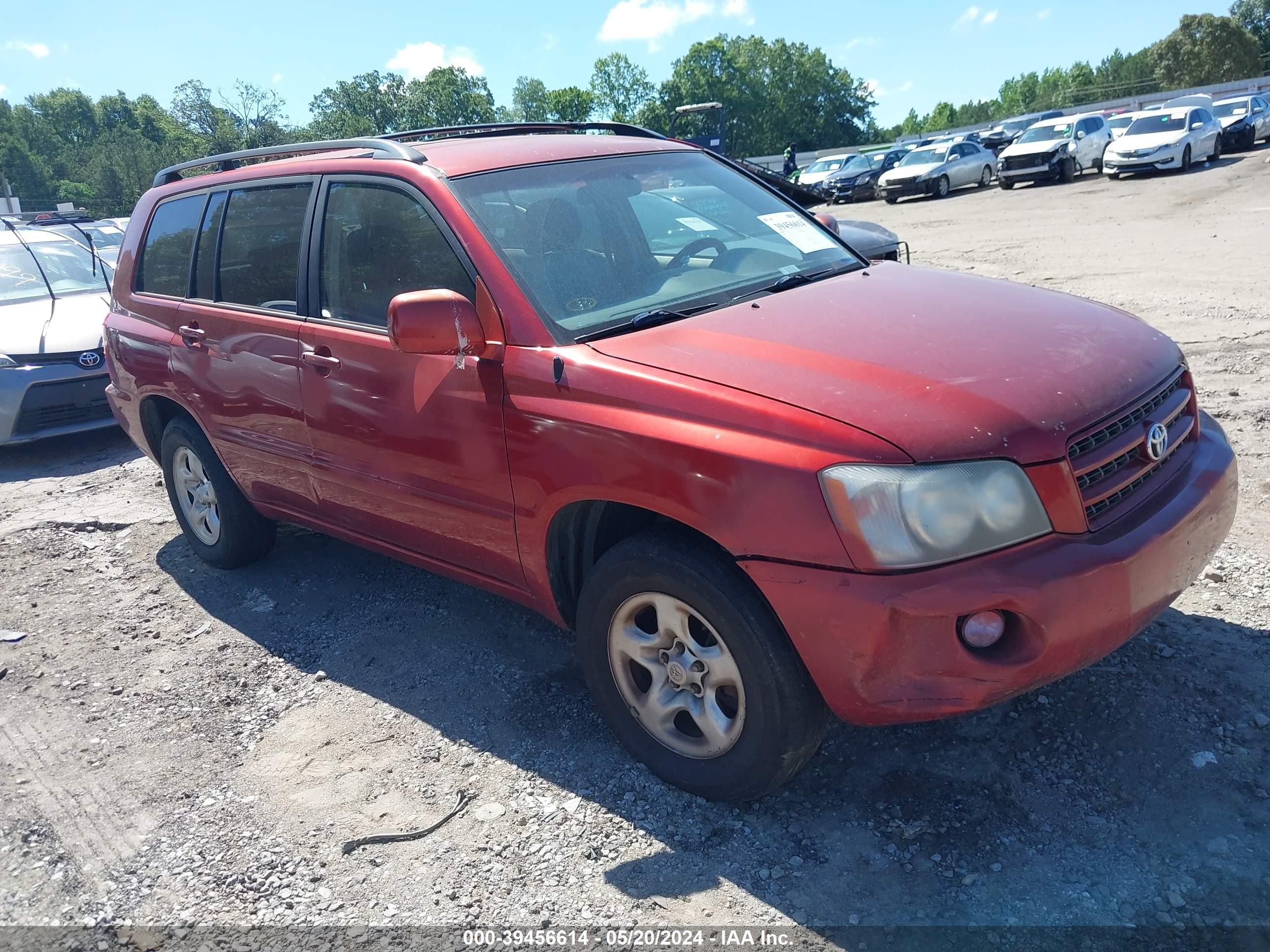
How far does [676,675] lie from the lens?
2830 mm

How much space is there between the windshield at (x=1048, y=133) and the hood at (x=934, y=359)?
26.1m

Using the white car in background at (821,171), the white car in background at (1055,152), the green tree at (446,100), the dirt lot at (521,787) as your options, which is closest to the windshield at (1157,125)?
the white car in background at (1055,152)

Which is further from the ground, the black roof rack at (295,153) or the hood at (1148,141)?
the black roof rack at (295,153)

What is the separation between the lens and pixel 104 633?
178 inches

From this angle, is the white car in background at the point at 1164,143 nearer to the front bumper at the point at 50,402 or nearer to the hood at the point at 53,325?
the hood at the point at 53,325

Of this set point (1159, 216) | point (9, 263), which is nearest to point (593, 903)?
point (9, 263)

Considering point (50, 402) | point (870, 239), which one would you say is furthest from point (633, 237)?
point (50, 402)

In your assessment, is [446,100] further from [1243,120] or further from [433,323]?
[433,323]

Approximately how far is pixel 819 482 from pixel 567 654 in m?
1.80

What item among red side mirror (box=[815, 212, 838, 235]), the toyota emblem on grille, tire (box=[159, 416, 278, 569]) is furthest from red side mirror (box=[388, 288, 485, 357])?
tire (box=[159, 416, 278, 569])

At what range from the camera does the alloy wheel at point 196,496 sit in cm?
484

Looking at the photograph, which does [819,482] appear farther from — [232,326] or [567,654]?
[232,326]

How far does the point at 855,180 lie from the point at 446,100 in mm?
63945

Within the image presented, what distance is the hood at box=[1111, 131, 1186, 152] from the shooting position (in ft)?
76.9
